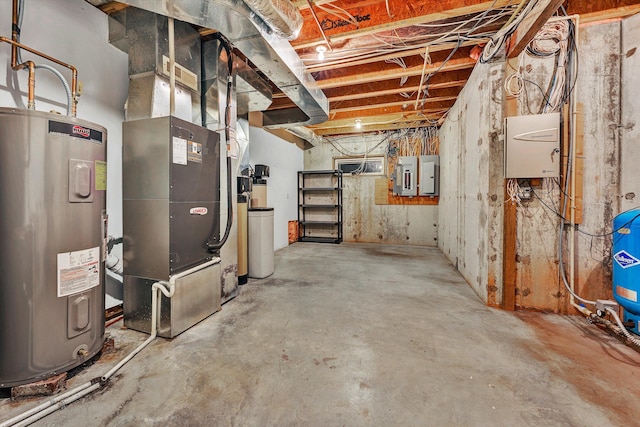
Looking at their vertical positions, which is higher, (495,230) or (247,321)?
(495,230)

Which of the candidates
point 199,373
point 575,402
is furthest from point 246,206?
point 575,402

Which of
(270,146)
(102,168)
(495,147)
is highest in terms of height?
(270,146)

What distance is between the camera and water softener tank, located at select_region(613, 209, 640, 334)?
1705 millimetres

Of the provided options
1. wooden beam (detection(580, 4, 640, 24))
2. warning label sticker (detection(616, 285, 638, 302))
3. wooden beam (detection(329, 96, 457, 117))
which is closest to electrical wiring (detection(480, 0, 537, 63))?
wooden beam (detection(580, 4, 640, 24))

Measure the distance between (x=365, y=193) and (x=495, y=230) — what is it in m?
3.75

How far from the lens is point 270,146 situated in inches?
192

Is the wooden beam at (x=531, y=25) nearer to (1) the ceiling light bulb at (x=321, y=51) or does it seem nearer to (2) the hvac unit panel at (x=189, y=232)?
(1) the ceiling light bulb at (x=321, y=51)

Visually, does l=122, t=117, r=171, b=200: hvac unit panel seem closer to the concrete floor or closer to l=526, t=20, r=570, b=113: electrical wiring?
the concrete floor

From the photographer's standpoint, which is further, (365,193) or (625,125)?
(365,193)

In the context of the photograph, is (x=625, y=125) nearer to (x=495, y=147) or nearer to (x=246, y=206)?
(x=495, y=147)

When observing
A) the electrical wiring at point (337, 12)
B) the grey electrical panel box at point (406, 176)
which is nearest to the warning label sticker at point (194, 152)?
the electrical wiring at point (337, 12)

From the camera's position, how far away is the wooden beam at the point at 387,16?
2.00 metres

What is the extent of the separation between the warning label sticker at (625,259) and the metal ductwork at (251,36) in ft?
9.77

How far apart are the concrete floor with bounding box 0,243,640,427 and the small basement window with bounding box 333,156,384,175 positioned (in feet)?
12.9
